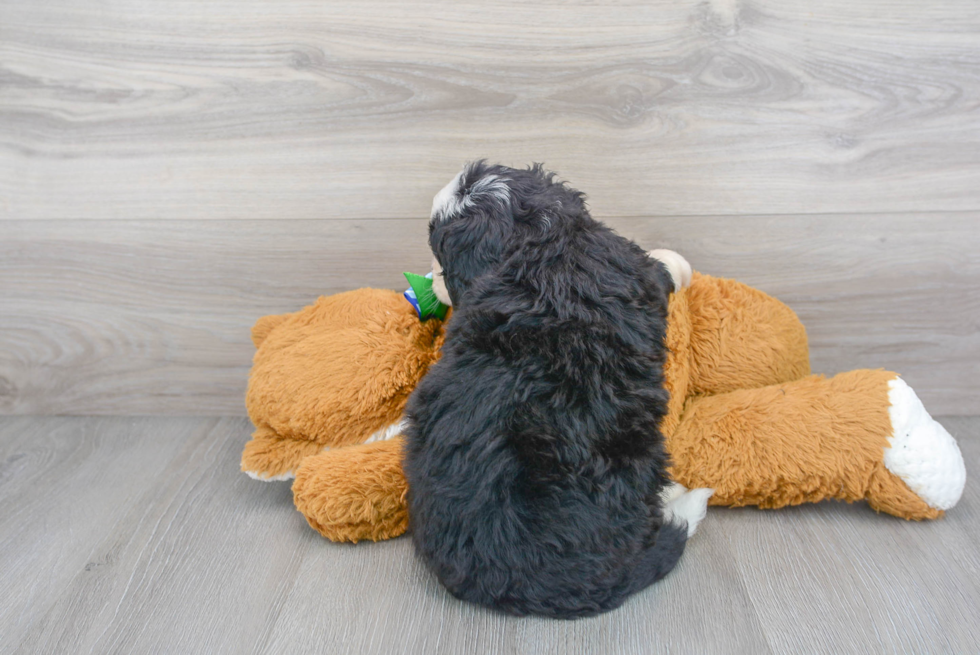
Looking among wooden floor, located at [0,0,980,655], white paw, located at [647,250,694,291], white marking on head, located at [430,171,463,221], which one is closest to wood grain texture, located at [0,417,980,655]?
wooden floor, located at [0,0,980,655]

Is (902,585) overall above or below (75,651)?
above

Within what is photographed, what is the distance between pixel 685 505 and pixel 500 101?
67cm

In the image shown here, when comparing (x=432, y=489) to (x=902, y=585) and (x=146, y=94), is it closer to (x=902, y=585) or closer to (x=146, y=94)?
(x=902, y=585)

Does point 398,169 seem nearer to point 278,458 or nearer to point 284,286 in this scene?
point 284,286

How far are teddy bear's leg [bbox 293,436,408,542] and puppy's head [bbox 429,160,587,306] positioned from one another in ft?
0.86

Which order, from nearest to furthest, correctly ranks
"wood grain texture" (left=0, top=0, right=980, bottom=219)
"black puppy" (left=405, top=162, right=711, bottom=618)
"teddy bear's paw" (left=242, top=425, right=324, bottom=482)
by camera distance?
"black puppy" (left=405, top=162, right=711, bottom=618)
"teddy bear's paw" (left=242, top=425, right=324, bottom=482)
"wood grain texture" (left=0, top=0, right=980, bottom=219)

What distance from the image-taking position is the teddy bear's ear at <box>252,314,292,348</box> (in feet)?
3.66

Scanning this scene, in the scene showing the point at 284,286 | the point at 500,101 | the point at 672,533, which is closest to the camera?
the point at 672,533

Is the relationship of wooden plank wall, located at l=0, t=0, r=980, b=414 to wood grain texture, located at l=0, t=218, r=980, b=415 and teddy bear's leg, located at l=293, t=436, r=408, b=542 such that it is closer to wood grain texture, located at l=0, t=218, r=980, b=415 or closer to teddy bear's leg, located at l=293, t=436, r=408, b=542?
wood grain texture, located at l=0, t=218, r=980, b=415

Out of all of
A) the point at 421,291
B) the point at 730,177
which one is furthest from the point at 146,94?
the point at 730,177

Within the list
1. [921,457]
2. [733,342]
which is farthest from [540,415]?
[921,457]

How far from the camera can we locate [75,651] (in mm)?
751

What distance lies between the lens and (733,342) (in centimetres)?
101

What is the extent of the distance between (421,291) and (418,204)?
0.21 meters
